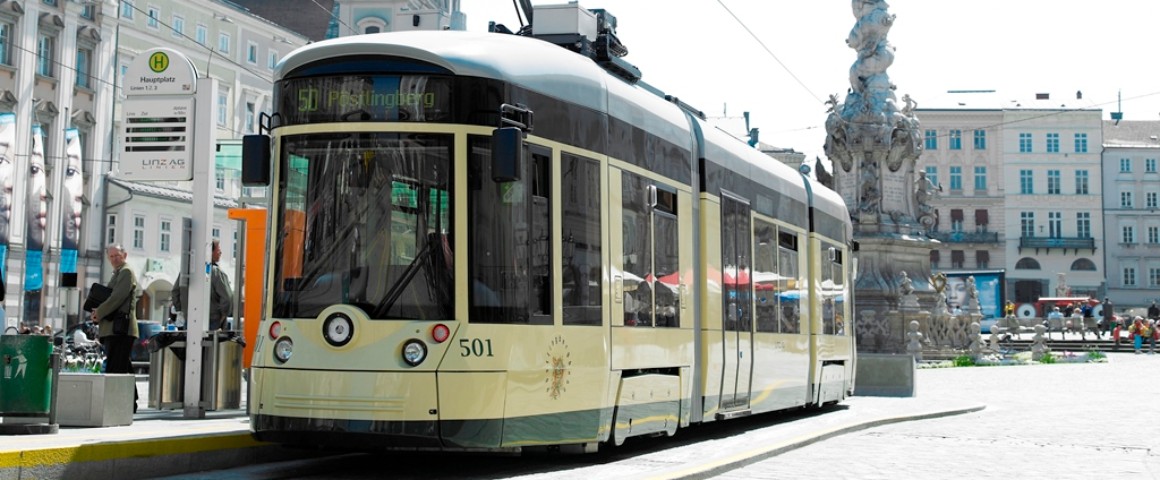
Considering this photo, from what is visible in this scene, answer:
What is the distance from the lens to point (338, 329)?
9586 millimetres

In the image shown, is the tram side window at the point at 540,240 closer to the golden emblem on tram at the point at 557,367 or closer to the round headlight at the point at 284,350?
the golden emblem on tram at the point at 557,367

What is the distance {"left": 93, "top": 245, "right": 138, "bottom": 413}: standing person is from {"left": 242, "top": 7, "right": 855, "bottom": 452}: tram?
3586mm

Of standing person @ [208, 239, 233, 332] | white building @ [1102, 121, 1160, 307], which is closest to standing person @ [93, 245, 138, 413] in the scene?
standing person @ [208, 239, 233, 332]

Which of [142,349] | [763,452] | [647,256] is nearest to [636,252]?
[647,256]

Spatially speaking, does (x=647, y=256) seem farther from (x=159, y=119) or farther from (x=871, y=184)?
(x=871, y=184)

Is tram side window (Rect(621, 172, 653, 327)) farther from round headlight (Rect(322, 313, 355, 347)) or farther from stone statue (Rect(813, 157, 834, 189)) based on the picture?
stone statue (Rect(813, 157, 834, 189))

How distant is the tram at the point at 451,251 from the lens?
9.56m

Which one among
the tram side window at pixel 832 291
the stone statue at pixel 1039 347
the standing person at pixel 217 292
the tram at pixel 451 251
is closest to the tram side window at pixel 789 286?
the tram side window at pixel 832 291

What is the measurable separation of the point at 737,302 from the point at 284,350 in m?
5.68

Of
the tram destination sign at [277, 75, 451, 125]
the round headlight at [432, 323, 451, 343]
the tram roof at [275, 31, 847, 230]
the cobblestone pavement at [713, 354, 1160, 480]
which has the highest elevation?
the tram roof at [275, 31, 847, 230]

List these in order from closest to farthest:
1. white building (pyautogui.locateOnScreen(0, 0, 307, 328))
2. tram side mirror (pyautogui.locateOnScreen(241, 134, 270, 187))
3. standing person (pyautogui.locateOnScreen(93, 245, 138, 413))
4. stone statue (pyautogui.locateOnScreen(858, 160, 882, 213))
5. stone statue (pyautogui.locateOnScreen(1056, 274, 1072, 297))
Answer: tram side mirror (pyautogui.locateOnScreen(241, 134, 270, 187))
standing person (pyautogui.locateOnScreen(93, 245, 138, 413))
stone statue (pyautogui.locateOnScreen(858, 160, 882, 213))
white building (pyautogui.locateOnScreen(0, 0, 307, 328))
stone statue (pyautogui.locateOnScreen(1056, 274, 1072, 297))

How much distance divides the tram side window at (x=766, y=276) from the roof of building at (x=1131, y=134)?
8875 cm

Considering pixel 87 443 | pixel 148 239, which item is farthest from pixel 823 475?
pixel 148 239

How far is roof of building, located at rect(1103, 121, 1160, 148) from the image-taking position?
324 ft
